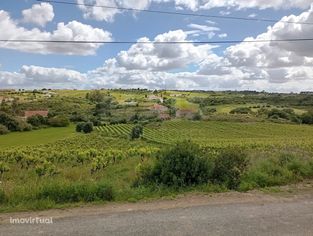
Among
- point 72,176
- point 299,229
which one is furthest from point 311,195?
point 72,176

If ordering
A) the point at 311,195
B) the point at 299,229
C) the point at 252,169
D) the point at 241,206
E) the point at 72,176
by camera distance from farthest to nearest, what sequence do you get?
the point at 72,176
the point at 252,169
the point at 311,195
the point at 241,206
the point at 299,229

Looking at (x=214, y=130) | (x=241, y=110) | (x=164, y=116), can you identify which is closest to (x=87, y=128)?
(x=164, y=116)

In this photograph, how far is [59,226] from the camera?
5.34 meters

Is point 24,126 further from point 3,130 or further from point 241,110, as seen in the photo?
point 241,110


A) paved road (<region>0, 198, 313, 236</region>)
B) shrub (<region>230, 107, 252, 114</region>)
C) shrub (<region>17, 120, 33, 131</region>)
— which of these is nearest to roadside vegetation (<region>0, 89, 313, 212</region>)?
shrub (<region>17, 120, 33, 131</region>)

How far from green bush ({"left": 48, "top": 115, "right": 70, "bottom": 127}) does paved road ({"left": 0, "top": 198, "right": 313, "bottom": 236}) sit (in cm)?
9292

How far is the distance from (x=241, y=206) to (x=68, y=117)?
333 ft

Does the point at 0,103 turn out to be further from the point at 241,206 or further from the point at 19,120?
the point at 241,206

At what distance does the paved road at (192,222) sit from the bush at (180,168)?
1475 millimetres

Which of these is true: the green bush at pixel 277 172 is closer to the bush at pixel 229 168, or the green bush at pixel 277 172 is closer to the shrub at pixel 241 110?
the bush at pixel 229 168

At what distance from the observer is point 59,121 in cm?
9619

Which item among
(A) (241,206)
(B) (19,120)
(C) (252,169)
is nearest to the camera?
(A) (241,206)

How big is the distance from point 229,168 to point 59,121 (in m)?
92.0

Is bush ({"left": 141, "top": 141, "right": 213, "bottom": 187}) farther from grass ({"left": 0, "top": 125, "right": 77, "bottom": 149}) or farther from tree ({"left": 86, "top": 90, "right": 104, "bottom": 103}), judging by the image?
tree ({"left": 86, "top": 90, "right": 104, "bottom": 103})
